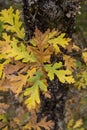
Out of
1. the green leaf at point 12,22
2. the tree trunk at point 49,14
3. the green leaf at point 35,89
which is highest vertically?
the tree trunk at point 49,14

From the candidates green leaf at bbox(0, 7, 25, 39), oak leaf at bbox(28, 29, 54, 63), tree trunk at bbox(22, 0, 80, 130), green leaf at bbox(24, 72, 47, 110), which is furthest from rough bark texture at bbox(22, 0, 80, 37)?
green leaf at bbox(24, 72, 47, 110)

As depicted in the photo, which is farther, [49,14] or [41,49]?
[49,14]

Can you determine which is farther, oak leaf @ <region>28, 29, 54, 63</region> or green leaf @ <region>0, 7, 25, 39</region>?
green leaf @ <region>0, 7, 25, 39</region>

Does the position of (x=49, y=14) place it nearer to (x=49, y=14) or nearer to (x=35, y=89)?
(x=49, y=14)

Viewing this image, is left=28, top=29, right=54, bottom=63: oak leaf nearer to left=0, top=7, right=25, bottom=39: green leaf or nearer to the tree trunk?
left=0, top=7, right=25, bottom=39: green leaf

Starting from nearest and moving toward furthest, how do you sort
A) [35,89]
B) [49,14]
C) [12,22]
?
[35,89], [12,22], [49,14]

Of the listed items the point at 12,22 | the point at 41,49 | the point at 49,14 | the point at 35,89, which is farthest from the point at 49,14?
the point at 35,89

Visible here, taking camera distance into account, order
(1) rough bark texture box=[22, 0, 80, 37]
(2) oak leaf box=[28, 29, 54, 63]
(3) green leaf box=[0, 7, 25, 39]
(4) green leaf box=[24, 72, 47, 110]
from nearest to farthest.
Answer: (4) green leaf box=[24, 72, 47, 110]
(2) oak leaf box=[28, 29, 54, 63]
(3) green leaf box=[0, 7, 25, 39]
(1) rough bark texture box=[22, 0, 80, 37]

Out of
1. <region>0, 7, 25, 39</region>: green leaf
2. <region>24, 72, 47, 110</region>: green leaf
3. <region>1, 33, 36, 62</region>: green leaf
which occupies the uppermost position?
<region>0, 7, 25, 39</region>: green leaf

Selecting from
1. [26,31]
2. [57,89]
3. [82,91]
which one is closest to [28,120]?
[57,89]

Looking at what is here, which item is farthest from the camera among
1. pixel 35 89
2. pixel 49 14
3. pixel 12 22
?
pixel 49 14

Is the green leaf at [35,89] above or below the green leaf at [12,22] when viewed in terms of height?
below

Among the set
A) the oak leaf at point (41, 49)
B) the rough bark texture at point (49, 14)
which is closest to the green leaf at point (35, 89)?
the oak leaf at point (41, 49)

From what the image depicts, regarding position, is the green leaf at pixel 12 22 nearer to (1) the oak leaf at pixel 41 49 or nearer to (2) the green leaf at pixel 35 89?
(1) the oak leaf at pixel 41 49
